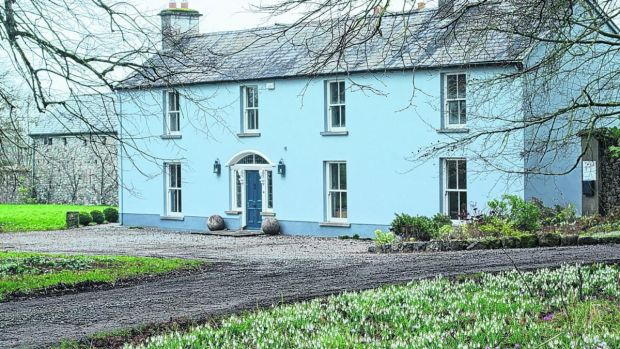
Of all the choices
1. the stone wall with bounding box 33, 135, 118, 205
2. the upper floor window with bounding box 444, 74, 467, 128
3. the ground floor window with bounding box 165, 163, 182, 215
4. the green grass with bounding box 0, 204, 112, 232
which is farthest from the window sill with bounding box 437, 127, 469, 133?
the stone wall with bounding box 33, 135, 118, 205

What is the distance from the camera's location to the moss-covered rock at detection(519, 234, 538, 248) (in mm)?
21578

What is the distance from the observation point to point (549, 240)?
842 inches

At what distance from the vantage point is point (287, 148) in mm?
33594

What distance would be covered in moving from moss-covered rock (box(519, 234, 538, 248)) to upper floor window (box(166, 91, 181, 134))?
18.2m

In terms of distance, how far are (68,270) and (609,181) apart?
1844 cm

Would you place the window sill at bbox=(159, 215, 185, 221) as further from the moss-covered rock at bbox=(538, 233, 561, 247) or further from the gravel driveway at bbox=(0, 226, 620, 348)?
the moss-covered rock at bbox=(538, 233, 561, 247)

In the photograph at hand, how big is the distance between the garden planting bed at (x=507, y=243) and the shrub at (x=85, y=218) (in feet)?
70.7

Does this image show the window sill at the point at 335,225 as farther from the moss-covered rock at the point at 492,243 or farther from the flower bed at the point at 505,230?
the moss-covered rock at the point at 492,243

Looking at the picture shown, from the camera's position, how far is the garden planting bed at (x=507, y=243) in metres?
20.8

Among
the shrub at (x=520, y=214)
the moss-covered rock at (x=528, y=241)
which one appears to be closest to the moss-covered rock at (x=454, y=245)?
the moss-covered rock at (x=528, y=241)

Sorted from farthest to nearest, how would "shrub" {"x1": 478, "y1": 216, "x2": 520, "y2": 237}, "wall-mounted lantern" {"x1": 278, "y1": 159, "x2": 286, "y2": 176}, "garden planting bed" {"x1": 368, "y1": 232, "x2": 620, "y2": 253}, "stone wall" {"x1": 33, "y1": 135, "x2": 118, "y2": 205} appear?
"stone wall" {"x1": 33, "y1": 135, "x2": 118, "y2": 205} → "wall-mounted lantern" {"x1": 278, "y1": 159, "x2": 286, "y2": 176} → "shrub" {"x1": 478, "y1": 216, "x2": 520, "y2": 237} → "garden planting bed" {"x1": 368, "y1": 232, "x2": 620, "y2": 253}

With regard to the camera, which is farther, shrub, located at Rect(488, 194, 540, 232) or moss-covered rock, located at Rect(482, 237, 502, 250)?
shrub, located at Rect(488, 194, 540, 232)

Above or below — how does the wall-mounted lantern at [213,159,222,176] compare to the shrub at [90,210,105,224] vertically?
above

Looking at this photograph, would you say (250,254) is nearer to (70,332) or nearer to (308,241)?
(308,241)
